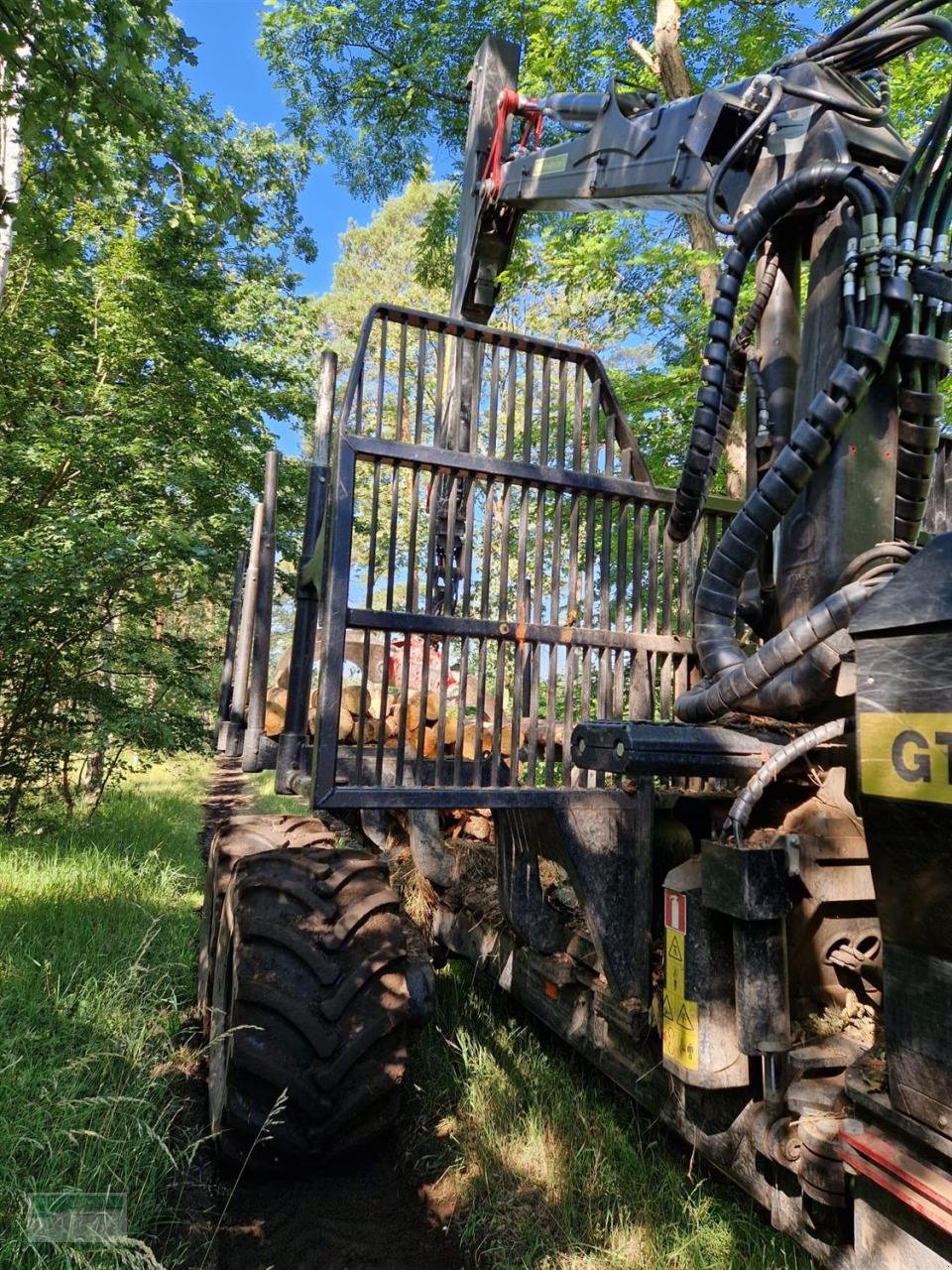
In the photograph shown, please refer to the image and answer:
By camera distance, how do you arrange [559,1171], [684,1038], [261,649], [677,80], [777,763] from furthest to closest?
[677,80] → [261,649] → [559,1171] → [684,1038] → [777,763]

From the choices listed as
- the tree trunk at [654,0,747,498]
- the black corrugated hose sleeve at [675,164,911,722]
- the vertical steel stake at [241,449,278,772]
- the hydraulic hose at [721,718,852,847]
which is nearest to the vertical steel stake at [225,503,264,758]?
the vertical steel stake at [241,449,278,772]

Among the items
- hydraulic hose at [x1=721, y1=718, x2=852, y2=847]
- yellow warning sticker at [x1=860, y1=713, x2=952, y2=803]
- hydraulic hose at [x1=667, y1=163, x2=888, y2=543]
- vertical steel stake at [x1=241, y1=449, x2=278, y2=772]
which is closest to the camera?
yellow warning sticker at [x1=860, y1=713, x2=952, y2=803]

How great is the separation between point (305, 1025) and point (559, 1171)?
1039 mm

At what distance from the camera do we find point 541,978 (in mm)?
2859

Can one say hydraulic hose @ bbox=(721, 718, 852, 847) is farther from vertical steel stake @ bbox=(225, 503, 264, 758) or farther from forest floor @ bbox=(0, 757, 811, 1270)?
vertical steel stake @ bbox=(225, 503, 264, 758)

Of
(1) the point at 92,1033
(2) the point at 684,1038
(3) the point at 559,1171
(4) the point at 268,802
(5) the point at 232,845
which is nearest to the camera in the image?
(2) the point at 684,1038

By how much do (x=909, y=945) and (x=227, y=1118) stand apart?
6.83ft

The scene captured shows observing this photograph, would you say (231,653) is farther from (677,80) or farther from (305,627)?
(677,80)

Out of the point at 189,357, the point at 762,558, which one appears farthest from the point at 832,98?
the point at 189,357

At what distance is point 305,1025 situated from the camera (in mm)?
2467

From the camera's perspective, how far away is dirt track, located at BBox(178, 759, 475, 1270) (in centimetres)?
244

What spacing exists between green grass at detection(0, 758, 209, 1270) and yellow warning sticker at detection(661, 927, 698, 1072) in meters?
1.38

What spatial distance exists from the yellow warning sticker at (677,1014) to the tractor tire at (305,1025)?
3.23ft

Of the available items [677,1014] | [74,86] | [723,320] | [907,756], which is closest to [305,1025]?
[677,1014]
